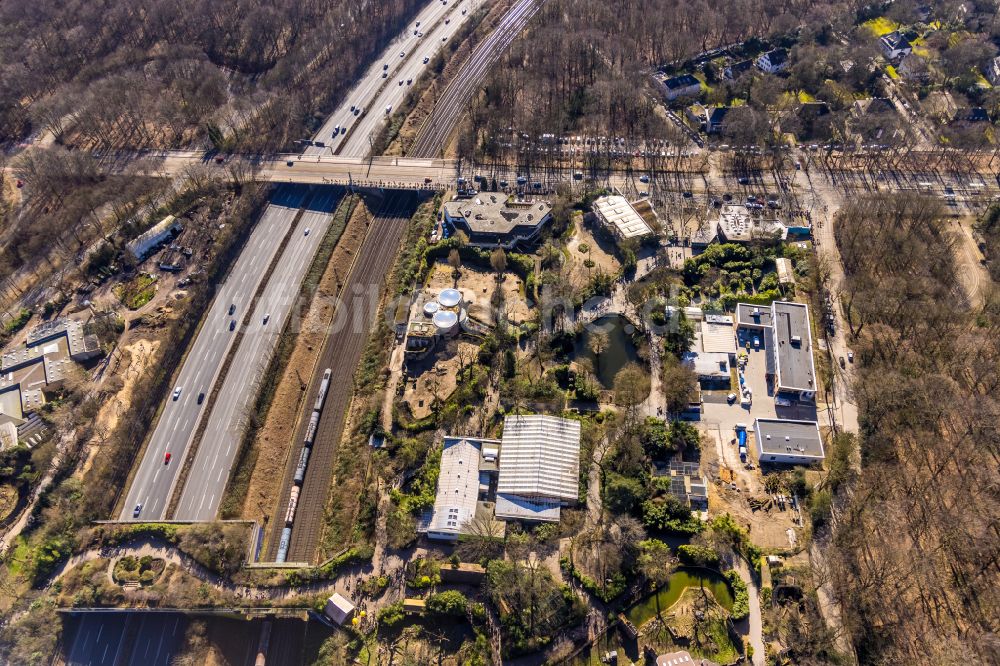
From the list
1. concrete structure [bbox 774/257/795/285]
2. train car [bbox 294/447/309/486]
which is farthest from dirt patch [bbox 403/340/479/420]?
concrete structure [bbox 774/257/795/285]

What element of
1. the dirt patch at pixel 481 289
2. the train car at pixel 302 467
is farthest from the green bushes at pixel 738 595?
the train car at pixel 302 467

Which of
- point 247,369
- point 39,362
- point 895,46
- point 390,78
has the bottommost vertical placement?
point 39,362

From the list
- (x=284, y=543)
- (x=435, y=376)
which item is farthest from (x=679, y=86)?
(x=284, y=543)

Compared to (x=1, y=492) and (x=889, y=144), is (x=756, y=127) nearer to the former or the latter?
(x=889, y=144)

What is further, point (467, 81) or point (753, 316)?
point (467, 81)

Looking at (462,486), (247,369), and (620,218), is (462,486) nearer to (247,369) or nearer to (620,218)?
(247,369)

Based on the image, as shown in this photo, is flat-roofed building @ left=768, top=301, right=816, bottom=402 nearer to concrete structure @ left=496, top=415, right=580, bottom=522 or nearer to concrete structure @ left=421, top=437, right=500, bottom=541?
concrete structure @ left=496, top=415, right=580, bottom=522

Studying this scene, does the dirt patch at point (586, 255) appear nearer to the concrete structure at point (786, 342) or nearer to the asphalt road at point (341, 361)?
the concrete structure at point (786, 342)
